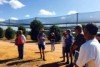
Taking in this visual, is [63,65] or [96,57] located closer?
[96,57]

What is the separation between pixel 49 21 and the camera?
1473 inches

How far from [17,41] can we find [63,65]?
333cm

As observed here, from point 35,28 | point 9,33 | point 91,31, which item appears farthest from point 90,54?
point 9,33

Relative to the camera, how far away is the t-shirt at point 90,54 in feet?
13.4

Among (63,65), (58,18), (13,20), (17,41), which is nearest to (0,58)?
(17,41)

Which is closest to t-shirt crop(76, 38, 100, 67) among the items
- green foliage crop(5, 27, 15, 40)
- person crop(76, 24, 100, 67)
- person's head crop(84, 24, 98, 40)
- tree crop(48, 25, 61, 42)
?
person crop(76, 24, 100, 67)

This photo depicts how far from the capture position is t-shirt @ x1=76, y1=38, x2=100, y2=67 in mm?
4070

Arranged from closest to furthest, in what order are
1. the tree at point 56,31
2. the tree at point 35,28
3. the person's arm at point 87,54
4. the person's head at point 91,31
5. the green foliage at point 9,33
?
the person's arm at point 87,54
the person's head at point 91,31
the tree at point 56,31
the tree at point 35,28
the green foliage at point 9,33

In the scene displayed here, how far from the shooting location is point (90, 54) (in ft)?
13.3

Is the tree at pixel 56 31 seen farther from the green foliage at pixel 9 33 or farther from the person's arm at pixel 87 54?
the person's arm at pixel 87 54

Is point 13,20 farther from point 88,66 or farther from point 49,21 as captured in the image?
point 88,66

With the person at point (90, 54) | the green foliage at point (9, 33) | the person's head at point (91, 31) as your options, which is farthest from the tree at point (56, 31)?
the person at point (90, 54)

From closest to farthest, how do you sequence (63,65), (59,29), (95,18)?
(63,65) < (95,18) < (59,29)

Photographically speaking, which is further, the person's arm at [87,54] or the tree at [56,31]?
the tree at [56,31]
